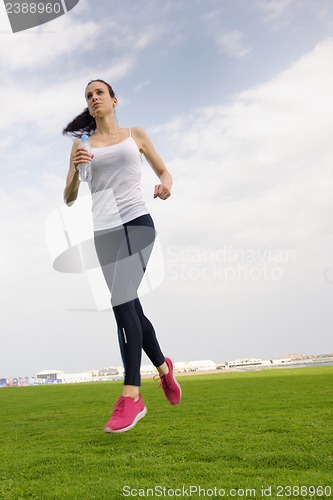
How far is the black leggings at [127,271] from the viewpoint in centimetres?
364

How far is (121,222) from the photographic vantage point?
12.2ft

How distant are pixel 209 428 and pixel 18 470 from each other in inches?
94.8

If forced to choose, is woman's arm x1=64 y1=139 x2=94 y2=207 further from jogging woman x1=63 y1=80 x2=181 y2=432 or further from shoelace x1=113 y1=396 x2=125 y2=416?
shoelace x1=113 y1=396 x2=125 y2=416

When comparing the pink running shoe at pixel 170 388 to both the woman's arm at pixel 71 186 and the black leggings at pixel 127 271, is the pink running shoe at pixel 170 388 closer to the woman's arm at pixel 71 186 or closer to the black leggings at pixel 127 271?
the black leggings at pixel 127 271

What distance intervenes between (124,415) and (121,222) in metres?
1.45

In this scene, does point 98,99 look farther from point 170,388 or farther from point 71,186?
point 170,388

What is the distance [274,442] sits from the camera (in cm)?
434

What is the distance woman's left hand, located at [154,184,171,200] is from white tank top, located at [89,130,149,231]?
258mm

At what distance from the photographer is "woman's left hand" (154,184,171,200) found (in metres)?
3.57

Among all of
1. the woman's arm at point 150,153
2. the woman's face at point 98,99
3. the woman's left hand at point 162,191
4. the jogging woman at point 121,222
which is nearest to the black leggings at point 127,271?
the jogging woman at point 121,222

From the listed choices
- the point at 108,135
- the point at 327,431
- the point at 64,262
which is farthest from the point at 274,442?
the point at 108,135

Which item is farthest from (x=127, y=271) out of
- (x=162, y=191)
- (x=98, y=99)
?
(x=98, y=99)

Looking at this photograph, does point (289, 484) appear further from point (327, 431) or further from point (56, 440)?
point (56, 440)

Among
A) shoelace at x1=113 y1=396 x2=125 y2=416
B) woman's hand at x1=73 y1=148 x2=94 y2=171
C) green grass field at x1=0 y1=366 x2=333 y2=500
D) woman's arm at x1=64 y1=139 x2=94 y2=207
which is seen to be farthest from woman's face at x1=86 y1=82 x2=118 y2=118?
green grass field at x1=0 y1=366 x2=333 y2=500
